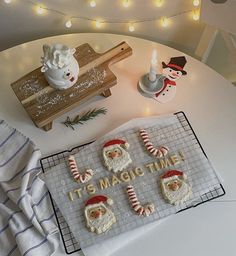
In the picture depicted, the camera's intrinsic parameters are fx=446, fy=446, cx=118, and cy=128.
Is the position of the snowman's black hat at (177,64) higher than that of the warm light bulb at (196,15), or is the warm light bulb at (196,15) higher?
the warm light bulb at (196,15)

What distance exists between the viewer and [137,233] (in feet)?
3.14

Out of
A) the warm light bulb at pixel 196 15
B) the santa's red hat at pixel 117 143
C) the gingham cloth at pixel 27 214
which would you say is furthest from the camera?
the warm light bulb at pixel 196 15

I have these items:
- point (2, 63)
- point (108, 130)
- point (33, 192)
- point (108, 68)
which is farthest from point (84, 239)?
point (2, 63)

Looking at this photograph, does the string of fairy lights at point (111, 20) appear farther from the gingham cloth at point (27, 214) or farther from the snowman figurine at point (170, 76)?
the gingham cloth at point (27, 214)

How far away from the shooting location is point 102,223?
95 centimetres

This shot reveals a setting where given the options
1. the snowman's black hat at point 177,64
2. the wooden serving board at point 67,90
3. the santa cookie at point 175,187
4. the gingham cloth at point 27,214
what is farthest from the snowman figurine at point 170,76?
the gingham cloth at point 27,214

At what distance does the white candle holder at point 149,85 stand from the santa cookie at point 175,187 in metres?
0.24

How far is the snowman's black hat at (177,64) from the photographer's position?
1187 millimetres

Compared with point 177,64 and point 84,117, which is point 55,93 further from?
point 177,64

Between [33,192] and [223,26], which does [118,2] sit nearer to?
[223,26]

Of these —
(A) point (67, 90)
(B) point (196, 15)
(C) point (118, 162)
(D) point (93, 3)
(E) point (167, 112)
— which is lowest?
(C) point (118, 162)

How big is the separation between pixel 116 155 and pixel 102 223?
16 centimetres

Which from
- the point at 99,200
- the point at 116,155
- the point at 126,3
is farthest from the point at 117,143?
the point at 126,3

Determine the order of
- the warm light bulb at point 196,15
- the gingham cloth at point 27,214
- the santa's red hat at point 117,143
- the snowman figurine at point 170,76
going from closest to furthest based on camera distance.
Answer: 1. the gingham cloth at point 27,214
2. the santa's red hat at point 117,143
3. the snowman figurine at point 170,76
4. the warm light bulb at point 196,15
